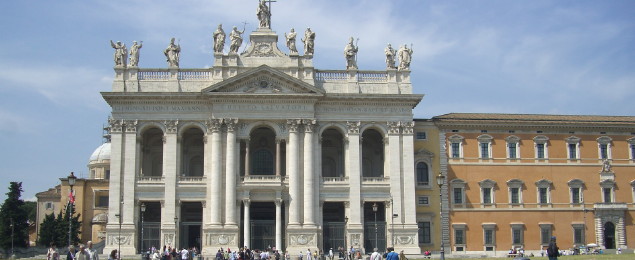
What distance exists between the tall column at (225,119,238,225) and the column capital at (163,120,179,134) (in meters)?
3.98

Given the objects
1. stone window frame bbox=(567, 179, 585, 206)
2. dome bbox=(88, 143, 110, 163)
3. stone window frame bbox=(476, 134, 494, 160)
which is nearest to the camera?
stone window frame bbox=(476, 134, 494, 160)

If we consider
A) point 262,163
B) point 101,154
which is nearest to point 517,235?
point 262,163

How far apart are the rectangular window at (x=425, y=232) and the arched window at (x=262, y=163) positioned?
1284cm

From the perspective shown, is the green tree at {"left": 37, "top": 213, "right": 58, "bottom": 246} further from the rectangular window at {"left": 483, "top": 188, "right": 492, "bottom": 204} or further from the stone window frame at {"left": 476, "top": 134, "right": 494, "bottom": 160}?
the stone window frame at {"left": 476, "top": 134, "right": 494, "bottom": 160}

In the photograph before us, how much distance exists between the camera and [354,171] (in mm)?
61812

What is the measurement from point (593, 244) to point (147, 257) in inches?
1406

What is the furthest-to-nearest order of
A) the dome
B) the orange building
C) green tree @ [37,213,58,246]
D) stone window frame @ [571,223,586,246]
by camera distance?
the dome < green tree @ [37,213,58,246] < stone window frame @ [571,223,586,246] < the orange building

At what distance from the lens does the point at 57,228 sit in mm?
74062

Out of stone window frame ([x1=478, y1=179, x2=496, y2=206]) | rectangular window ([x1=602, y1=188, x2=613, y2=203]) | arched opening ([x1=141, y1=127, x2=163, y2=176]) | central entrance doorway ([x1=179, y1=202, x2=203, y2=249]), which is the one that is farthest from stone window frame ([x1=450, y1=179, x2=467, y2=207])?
arched opening ([x1=141, y1=127, x2=163, y2=176])

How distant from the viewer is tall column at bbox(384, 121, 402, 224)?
61.5 m

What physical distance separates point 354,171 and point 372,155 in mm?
5646

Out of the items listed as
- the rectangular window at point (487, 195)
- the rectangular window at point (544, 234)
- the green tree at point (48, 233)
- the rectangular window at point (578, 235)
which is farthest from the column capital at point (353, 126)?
the green tree at point (48, 233)

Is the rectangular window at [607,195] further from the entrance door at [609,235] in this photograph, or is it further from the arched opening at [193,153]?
A: the arched opening at [193,153]

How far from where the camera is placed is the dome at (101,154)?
3814 inches
